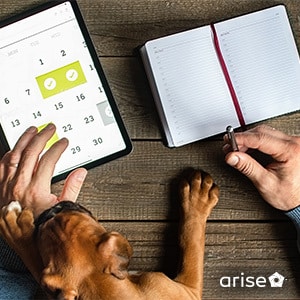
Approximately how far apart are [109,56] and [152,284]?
0.40m

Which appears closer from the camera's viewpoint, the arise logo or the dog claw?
the dog claw

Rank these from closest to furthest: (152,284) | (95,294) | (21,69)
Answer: (95,294)
(152,284)
(21,69)

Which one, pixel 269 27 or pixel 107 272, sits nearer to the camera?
pixel 107 272

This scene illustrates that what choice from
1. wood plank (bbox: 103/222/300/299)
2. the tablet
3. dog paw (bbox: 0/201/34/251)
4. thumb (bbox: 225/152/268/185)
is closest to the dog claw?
dog paw (bbox: 0/201/34/251)

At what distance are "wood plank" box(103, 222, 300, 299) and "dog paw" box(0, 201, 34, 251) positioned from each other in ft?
0.70

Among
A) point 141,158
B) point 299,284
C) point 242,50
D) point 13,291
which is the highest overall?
point 242,50

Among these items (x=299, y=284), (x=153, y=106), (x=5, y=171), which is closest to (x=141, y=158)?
(x=153, y=106)

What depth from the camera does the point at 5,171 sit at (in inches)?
43.1

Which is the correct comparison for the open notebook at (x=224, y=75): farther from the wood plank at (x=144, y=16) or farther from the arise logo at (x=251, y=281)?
the arise logo at (x=251, y=281)

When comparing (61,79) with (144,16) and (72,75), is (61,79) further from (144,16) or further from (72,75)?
(144,16)

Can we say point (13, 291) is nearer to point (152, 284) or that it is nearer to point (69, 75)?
point (152, 284)

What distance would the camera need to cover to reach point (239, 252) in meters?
1.17

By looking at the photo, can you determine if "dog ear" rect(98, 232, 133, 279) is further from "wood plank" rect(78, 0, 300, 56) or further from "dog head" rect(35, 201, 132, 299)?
"wood plank" rect(78, 0, 300, 56)

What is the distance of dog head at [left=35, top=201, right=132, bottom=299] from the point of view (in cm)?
86
